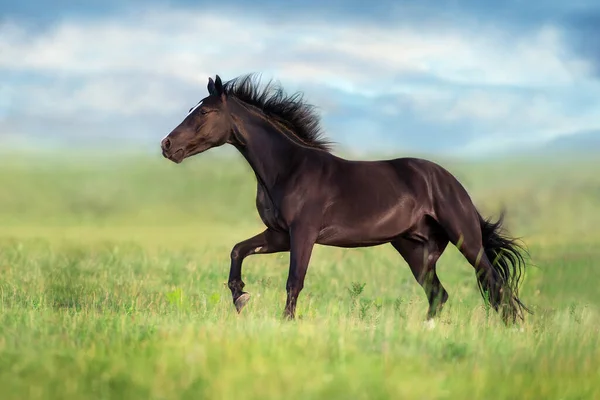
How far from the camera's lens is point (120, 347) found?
6.78 m

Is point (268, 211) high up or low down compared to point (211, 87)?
down

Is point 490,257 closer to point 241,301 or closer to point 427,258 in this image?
point 427,258

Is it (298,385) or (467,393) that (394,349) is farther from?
(298,385)

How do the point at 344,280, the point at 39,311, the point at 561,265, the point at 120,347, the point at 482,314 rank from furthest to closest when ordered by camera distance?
the point at 561,265
the point at 344,280
the point at 482,314
the point at 39,311
the point at 120,347

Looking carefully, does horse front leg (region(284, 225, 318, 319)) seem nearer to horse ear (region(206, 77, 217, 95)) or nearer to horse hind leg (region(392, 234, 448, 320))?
horse hind leg (region(392, 234, 448, 320))

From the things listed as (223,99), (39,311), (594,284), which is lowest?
(39,311)

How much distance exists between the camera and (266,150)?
9922 mm

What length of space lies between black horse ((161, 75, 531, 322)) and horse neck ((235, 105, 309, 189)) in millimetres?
11

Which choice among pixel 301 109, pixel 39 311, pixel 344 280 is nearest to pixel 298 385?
pixel 39 311

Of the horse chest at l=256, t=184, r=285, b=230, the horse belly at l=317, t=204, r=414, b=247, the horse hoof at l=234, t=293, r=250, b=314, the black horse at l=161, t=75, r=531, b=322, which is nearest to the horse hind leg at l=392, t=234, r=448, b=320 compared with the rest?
the black horse at l=161, t=75, r=531, b=322

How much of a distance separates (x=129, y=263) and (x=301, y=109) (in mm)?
6547

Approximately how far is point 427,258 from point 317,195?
1.79 m

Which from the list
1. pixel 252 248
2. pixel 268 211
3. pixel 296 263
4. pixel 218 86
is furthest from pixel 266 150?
pixel 296 263

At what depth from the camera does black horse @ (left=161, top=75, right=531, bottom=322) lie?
9633mm
